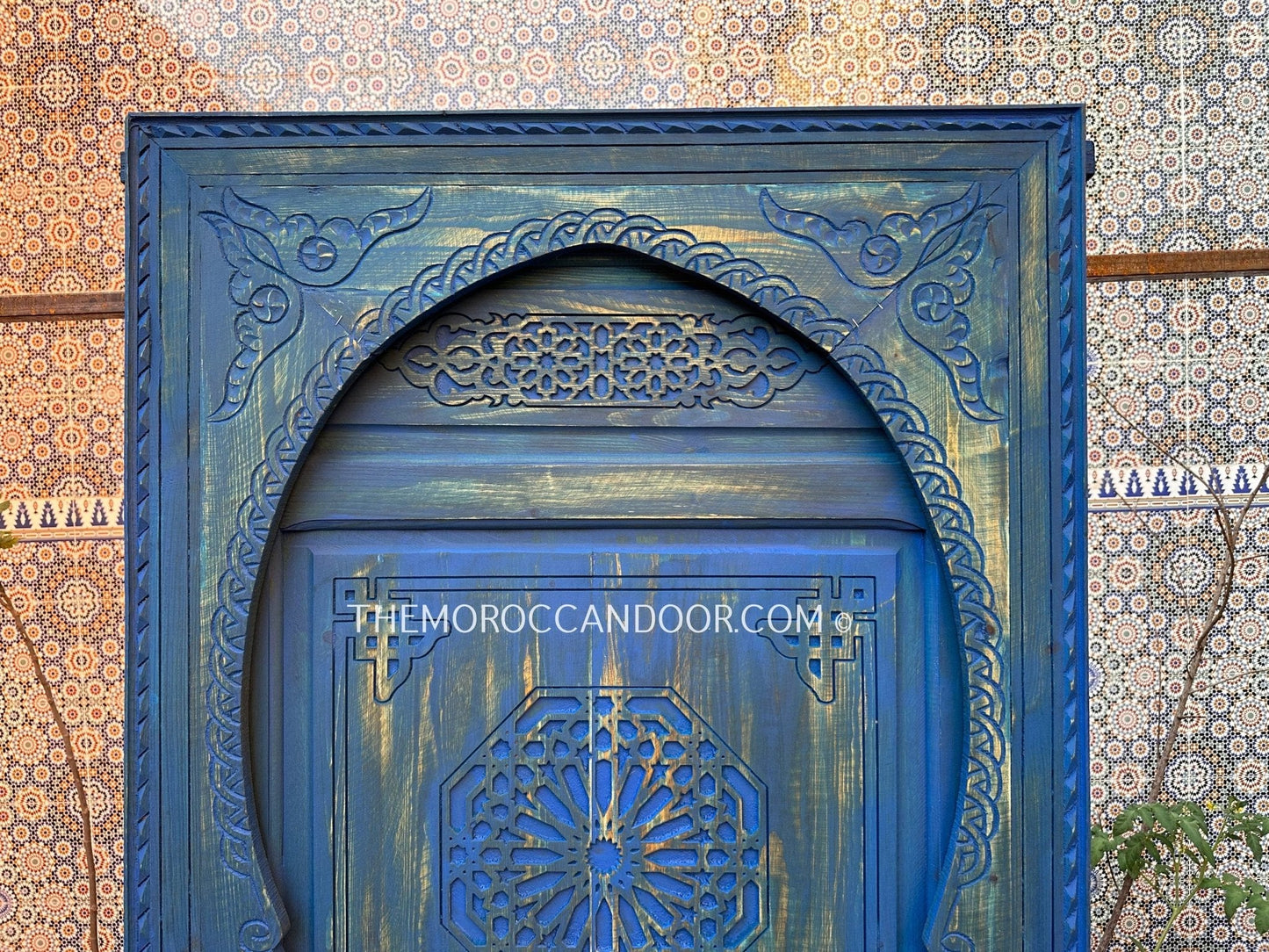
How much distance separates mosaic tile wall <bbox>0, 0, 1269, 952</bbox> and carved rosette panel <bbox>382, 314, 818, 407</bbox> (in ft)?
2.51

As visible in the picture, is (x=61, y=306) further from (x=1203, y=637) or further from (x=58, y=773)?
(x=1203, y=637)

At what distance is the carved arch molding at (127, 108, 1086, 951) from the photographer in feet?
4.62

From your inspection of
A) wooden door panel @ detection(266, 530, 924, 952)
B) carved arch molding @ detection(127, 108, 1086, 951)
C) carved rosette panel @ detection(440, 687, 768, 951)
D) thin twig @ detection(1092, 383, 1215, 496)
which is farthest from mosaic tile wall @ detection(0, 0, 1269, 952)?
carved rosette panel @ detection(440, 687, 768, 951)

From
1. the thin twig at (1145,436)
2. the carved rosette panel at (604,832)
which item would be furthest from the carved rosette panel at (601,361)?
the thin twig at (1145,436)

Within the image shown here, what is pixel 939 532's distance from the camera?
4.66ft

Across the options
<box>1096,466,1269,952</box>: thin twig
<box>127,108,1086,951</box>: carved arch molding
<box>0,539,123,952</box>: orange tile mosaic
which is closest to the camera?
<box>127,108,1086,951</box>: carved arch molding

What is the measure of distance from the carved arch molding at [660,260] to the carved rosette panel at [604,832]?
27 cm

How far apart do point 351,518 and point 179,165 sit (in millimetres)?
541

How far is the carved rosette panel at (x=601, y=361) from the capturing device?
149 centimetres

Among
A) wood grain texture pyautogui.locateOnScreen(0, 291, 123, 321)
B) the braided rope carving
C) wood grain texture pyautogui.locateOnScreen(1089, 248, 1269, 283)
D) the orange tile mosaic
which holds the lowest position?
the orange tile mosaic

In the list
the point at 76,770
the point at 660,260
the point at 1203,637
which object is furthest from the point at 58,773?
the point at 1203,637

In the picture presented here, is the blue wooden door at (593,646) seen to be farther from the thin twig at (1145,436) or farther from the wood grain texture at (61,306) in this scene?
the wood grain texture at (61,306)

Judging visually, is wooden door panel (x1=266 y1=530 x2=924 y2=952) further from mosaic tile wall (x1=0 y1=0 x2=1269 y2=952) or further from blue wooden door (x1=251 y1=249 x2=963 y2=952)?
mosaic tile wall (x1=0 y1=0 x2=1269 y2=952)

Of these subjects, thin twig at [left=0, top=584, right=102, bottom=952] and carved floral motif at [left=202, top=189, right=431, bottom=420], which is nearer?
carved floral motif at [left=202, top=189, right=431, bottom=420]
